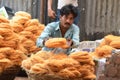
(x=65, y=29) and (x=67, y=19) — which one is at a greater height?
(x=67, y=19)

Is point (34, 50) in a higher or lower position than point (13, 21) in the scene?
lower

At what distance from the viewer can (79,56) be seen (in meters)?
5.53

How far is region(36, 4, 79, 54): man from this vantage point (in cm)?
615

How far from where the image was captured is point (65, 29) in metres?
6.39

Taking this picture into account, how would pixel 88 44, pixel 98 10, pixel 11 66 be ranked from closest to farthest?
pixel 11 66 → pixel 88 44 → pixel 98 10

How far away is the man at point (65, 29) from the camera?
615 centimetres

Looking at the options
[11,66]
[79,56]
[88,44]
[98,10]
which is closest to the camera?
[79,56]

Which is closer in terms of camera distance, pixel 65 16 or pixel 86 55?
pixel 86 55

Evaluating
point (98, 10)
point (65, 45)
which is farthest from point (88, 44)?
point (98, 10)

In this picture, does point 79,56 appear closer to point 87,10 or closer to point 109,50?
point 109,50

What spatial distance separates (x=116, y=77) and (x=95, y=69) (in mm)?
607

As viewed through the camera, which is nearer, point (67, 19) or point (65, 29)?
point (67, 19)

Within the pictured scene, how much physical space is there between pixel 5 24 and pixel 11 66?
0.64m

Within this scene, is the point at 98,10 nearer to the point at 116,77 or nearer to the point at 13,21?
the point at 13,21
